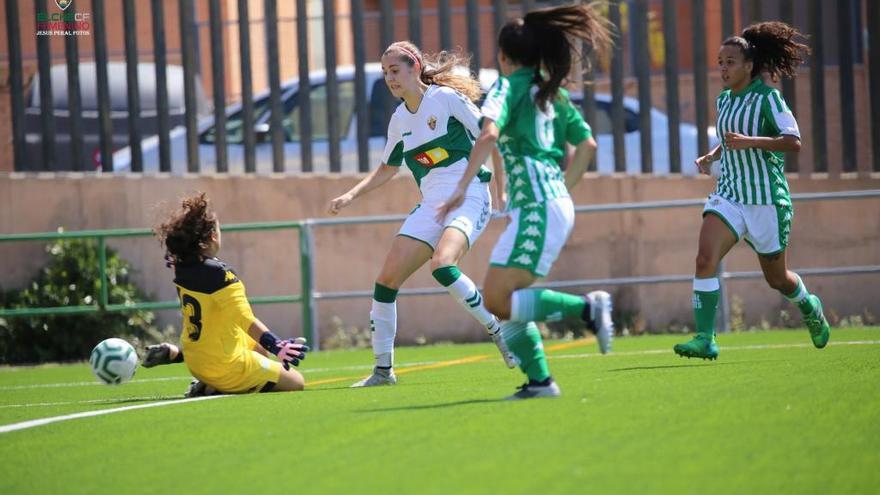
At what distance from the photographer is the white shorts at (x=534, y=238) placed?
21.1ft

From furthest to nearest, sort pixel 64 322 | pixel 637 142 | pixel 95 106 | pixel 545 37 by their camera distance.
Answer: pixel 95 106 < pixel 637 142 < pixel 64 322 < pixel 545 37

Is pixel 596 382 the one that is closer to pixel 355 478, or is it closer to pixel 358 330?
pixel 355 478

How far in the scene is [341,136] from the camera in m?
14.7

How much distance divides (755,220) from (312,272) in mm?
5692

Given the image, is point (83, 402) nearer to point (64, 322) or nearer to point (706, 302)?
point (706, 302)

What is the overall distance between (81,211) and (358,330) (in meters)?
3.09

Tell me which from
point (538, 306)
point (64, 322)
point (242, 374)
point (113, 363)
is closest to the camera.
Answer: point (538, 306)

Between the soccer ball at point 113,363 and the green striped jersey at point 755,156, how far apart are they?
151 inches

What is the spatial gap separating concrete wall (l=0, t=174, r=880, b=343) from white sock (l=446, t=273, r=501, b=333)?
530cm

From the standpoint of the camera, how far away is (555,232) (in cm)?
649

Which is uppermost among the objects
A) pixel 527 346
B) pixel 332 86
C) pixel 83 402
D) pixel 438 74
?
pixel 332 86

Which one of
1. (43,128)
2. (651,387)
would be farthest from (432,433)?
(43,128)

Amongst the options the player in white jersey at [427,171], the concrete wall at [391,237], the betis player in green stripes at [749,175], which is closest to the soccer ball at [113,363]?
the player in white jersey at [427,171]

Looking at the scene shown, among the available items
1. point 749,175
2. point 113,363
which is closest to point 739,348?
point 749,175
